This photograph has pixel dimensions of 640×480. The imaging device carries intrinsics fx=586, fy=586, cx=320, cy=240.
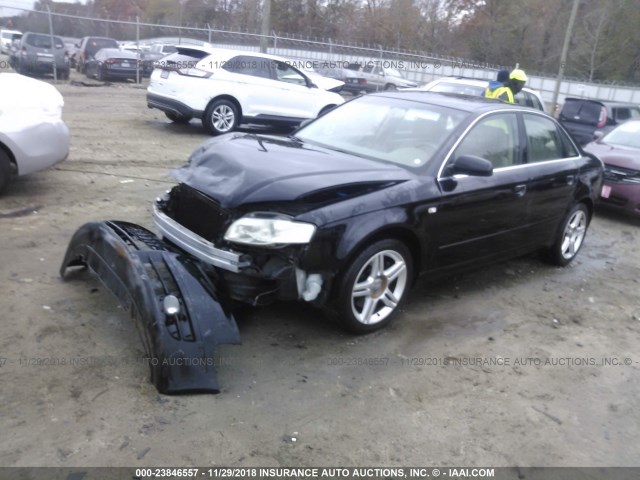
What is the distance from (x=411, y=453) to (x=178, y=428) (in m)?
1.23

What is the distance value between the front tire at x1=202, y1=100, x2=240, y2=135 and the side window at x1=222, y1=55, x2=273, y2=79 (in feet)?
2.31

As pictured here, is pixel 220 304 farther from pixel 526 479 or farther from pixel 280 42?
pixel 280 42

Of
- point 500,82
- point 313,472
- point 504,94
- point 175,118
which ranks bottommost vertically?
point 313,472

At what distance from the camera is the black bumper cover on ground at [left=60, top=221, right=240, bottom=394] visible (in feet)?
10.8

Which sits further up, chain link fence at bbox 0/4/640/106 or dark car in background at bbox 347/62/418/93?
chain link fence at bbox 0/4/640/106

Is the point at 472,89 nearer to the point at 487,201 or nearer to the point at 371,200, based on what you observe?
the point at 487,201

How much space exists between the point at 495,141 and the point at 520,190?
0.49 m

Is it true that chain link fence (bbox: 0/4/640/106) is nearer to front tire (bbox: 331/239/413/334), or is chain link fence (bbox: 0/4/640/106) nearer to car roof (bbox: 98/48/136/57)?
car roof (bbox: 98/48/136/57)

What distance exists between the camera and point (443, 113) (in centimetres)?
498

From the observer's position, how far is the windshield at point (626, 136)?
938 cm

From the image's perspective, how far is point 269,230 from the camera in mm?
3674

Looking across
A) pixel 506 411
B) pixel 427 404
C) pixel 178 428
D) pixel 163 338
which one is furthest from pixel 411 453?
pixel 163 338

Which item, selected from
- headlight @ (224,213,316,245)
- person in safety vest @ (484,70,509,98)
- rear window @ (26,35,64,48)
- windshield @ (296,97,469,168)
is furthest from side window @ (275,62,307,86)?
rear window @ (26,35,64,48)

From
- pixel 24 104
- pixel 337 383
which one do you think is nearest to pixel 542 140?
pixel 337 383
